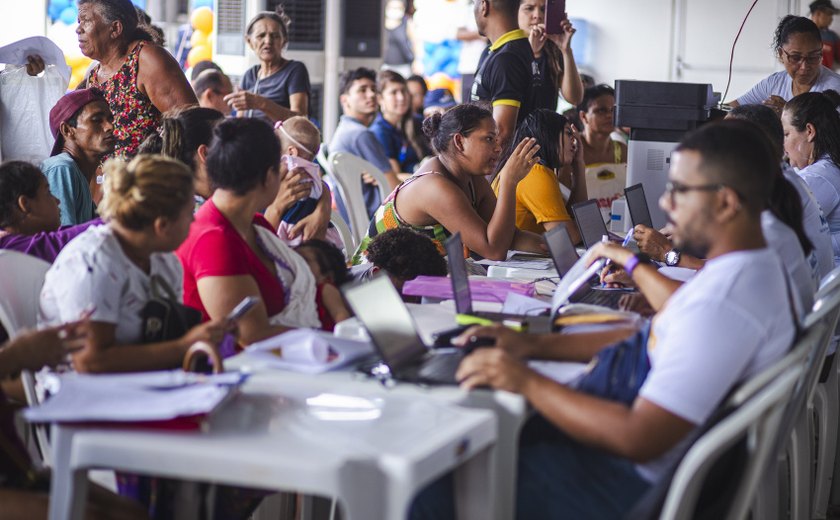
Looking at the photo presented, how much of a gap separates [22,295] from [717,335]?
4.99 ft

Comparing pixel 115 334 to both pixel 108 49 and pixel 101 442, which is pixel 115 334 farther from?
pixel 108 49

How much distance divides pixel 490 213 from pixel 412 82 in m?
5.01

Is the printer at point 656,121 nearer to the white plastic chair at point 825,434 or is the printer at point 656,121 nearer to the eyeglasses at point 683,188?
the white plastic chair at point 825,434

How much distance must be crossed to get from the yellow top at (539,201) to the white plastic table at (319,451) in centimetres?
234

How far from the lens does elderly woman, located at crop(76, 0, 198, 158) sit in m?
3.60

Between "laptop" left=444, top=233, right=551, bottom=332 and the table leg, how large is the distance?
94 cm

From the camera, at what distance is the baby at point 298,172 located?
348 cm

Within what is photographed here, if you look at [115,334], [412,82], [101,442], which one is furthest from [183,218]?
[412,82]

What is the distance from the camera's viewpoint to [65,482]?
157cm

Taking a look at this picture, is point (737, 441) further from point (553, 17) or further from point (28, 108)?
point (553, 17)

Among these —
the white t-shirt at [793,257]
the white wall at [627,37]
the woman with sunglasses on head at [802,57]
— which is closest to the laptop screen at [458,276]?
the white t-shirt at [793,257]

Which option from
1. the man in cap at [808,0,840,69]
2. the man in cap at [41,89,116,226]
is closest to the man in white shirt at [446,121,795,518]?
the man in cap at [41,89,116,226]

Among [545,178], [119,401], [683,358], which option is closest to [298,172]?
[545,178]

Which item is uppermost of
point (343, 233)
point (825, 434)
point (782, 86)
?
point (782, 86)
